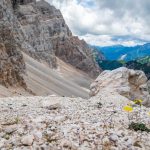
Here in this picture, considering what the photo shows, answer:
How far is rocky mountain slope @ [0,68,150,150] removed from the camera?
40.4ft

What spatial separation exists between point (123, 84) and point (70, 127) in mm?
21402

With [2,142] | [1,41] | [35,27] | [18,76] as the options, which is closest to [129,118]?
[2,142]

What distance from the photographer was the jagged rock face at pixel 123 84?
3344 centimetres

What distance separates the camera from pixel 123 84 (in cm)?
3422

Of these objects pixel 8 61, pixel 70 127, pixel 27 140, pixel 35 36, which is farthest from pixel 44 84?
pixel 27 140

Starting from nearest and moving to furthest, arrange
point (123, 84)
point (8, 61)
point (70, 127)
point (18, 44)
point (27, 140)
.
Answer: point (27, 140)
point (70, 127)
point (123, 84)
point (8, 61)
point (18, 44)

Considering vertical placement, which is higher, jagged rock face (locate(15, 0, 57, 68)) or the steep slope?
jagged rock face (locate(15, 0, 57, 68))

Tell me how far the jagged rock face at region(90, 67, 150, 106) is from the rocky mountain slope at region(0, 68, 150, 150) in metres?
16.0

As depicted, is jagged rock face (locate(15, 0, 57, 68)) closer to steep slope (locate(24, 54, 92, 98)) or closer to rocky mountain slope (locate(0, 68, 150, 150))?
steep slope (locate(24, 54, 92, 98))

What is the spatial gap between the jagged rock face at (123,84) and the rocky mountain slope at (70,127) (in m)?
16.0

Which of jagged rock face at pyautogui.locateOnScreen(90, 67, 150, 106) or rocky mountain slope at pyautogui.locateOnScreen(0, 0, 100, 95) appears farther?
rocky mountain slope at pyautogui.locateOnScreen(0, 0, 100, 95)

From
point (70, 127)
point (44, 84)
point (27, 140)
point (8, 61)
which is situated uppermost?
point (70, 127)

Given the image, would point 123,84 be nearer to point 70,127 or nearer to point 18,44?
point 70,127

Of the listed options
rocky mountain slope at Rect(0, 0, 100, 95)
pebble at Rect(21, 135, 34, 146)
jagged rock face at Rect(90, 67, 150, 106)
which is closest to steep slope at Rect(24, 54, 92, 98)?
rocky mountain slope at Rect(0, 0, 100, 95)
